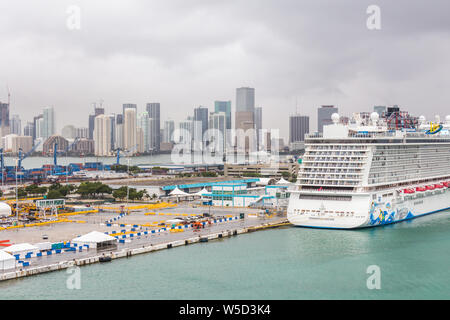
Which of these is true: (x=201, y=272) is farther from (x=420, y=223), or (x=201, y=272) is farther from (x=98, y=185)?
(x=98, y=185)

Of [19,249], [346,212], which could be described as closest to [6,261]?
[19,249]

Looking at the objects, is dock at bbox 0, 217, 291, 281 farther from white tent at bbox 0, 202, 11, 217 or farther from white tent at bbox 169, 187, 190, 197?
white tent at bbox 169, 187, 190, 197

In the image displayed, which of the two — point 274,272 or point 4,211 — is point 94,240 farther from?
point 4,211

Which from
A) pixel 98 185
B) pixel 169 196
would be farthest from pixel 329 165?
pixel 98 185

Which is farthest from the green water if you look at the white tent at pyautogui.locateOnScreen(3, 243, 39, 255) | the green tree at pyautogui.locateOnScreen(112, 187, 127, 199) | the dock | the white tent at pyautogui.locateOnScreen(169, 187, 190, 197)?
the green tree at pyautogui.locateOnScreen(112, 187, 127, 199)

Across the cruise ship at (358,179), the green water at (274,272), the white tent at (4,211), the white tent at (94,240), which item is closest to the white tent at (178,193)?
the white tent at (4,211)
